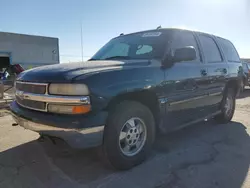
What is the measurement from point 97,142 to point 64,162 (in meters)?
0.92

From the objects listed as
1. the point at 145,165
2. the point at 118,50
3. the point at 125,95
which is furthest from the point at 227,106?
the point at 125,95

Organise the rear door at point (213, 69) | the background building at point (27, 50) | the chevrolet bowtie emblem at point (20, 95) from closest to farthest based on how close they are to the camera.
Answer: the chevrolet bowtie emblem at point (20, 95), the rear door at point (213, 69), the background building at point (27, 50)

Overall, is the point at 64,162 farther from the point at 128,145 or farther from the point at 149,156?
the point at 149,156

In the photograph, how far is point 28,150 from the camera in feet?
11.6

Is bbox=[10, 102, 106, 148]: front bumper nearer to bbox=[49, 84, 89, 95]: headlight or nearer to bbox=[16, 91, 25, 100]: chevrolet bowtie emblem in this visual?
bbox=[49, 84, 89, 95]: headlight

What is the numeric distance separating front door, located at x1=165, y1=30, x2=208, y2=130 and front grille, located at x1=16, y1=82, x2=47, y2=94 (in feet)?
5.38

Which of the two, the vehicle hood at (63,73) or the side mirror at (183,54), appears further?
the side mirror at (183,54)

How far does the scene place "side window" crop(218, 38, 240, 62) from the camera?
201 inches

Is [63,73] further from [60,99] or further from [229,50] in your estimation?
[229,50]

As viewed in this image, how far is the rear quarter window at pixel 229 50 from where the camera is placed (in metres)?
5.10

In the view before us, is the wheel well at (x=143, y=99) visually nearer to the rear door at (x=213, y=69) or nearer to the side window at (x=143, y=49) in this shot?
the side window at (x=143, y=49)

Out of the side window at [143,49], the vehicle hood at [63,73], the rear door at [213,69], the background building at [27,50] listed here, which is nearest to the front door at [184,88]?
the rear door at [213,69]

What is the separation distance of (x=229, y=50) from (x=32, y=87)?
4598 millimetres

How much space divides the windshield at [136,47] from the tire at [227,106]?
2410mm
